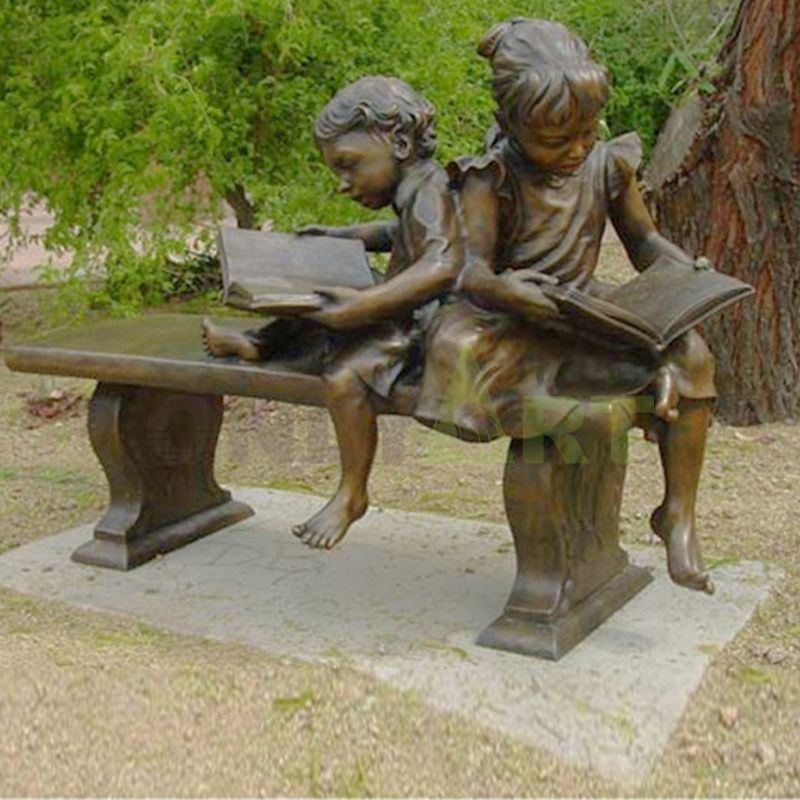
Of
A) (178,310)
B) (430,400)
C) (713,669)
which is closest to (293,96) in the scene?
(178,310)

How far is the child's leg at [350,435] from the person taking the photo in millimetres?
2930

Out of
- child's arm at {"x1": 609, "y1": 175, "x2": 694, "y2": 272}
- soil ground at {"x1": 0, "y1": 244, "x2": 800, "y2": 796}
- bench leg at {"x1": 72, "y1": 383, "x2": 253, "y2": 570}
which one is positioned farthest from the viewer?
bench leg at {"x1": 72, "y1": 383, "x2": 253, "y2": 570}

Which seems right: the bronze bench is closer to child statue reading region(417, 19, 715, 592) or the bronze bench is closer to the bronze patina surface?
the bronze patina surface

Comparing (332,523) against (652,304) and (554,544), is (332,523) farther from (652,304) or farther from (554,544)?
(652,304)

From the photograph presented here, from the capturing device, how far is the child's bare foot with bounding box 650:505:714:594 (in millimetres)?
2881

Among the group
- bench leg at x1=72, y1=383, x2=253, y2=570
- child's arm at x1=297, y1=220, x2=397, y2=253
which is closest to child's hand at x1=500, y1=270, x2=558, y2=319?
child's arm at x1=297, y1=220, x2=397, y2=253

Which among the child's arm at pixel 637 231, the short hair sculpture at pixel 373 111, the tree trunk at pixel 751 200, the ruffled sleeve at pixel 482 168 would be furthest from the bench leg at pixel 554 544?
the tree trunk at pixel 751 200

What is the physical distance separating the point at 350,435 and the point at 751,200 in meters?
2.89

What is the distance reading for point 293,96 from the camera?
235 inches

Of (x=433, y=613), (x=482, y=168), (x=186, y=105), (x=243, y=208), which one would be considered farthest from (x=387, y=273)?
(x=243, y=208)

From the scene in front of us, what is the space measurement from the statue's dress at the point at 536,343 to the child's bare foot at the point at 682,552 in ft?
1.04

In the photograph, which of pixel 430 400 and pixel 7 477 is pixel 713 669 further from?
pixel 7 477

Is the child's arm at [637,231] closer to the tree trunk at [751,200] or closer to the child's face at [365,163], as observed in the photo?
the child's face at [365,163]

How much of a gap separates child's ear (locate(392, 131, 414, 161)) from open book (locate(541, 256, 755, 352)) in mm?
547
